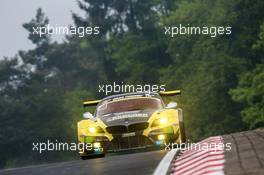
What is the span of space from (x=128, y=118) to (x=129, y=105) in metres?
1.30

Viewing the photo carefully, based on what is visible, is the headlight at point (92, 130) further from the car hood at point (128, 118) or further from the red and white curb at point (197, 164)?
the red and white curb at point (197, 164)

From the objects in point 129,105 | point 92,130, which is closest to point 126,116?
point 92,130

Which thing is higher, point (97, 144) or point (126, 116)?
point (126, 116)

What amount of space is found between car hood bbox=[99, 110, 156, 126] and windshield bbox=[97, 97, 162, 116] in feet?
1.85

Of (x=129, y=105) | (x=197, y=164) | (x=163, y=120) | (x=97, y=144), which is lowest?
(x=197, y=164)

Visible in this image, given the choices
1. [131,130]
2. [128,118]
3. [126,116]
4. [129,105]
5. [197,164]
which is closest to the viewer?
[197,164]

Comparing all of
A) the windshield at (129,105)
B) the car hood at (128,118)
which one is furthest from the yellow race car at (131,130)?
the windshield at (129,105)

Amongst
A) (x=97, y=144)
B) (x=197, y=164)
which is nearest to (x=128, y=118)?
(x=97, y=144)

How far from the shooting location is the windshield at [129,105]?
15.8 metres

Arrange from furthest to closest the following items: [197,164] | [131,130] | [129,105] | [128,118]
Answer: [129,105]
[128,118]
[131,130]
[197,164]

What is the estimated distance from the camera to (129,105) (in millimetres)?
16016

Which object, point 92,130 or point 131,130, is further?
point 92,130

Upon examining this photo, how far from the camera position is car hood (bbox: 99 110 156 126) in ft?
48.1

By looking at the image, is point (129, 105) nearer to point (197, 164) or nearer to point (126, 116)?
point (126, 116)
